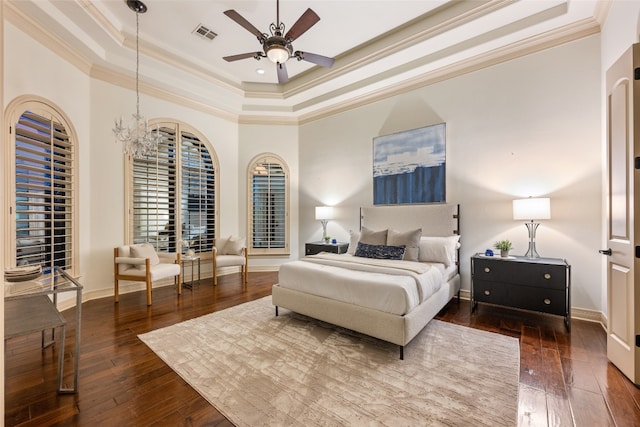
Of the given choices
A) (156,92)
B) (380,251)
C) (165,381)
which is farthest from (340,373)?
(156,92)

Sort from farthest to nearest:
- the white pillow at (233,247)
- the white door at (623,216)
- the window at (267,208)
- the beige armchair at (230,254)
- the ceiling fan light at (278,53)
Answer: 1. the window at (267,208)
2. the white pillow at (233,247)
3. the beige armchair at (230,254)
4. the ceiling fan light at (278,53)
5. the white door at (623,216)

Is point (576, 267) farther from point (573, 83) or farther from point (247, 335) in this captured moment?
point (247, 335)

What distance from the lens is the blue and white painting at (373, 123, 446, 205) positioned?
15.2 ft

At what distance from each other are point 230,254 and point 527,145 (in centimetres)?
526

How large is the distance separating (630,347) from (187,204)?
621 cm

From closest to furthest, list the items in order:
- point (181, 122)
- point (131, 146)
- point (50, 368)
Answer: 1. point (50, 368)
2. point (131, 146)
3. point (181, 122)

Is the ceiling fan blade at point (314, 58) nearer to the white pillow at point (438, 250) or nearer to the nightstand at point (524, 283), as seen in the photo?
the white pillow at point (438, 250)

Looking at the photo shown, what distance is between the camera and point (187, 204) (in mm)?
5598

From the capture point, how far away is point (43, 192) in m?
3.65

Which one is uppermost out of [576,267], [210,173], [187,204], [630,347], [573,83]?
[573,83]

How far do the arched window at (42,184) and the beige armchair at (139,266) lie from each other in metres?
0.54

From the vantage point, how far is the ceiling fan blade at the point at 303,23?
2.84m

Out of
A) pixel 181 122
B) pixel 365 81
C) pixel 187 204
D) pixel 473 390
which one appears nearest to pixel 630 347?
pixel 473 390

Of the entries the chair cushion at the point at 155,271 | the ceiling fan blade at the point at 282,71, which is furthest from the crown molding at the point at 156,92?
the chair cushion at the point at 155,271
